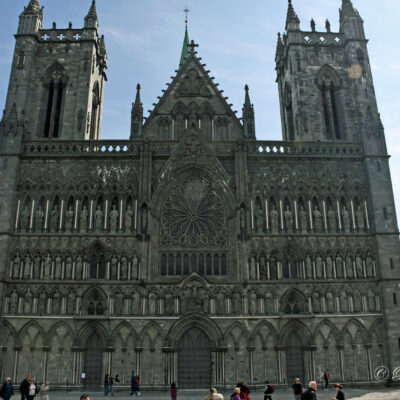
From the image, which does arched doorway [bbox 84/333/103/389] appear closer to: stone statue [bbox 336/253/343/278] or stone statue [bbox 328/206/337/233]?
stone statue [bbox 336/253/343/278]

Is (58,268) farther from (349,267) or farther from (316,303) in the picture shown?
(349,267)

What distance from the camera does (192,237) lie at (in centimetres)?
3066

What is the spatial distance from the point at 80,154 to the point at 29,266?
812 centimetres

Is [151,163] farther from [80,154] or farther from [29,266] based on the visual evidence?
[29,266]

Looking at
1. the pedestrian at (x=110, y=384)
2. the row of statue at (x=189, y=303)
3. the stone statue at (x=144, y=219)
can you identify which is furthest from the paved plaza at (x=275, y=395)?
the stone statue at (x=144, y=219)

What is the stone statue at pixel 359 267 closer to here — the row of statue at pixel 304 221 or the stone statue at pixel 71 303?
the row of statue at pixel 304 221

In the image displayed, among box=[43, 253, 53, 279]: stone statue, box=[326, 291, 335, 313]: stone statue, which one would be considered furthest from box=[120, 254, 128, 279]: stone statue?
box=[326, 291, 335, 313]: stone statue

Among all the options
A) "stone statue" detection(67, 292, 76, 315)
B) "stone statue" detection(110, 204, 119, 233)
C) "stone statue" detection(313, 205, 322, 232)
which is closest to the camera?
"stone statue" detection(67, 292, 76, 315)

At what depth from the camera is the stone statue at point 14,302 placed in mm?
28156

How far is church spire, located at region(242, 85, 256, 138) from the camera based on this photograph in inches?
1314

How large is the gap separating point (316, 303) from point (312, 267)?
222cm

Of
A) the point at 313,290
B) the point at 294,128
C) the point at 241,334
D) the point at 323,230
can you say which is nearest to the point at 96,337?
the point at 241,334

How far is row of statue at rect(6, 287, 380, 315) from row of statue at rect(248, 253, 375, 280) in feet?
3.50

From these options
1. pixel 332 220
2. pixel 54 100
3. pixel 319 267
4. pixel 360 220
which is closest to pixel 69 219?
pixel 54 100
